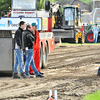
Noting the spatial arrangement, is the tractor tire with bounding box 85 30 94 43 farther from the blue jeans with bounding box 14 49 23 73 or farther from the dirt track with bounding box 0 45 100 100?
the blue jeans with bounding box 14 49 23 73

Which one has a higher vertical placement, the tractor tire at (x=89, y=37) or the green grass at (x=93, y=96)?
the green grass at (x=93, y=96)

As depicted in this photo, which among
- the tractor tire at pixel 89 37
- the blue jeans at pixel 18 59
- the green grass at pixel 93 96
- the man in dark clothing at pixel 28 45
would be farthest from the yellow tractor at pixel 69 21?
the green grass at pixel 93 96

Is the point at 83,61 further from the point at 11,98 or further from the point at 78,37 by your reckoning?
the point at 78,37

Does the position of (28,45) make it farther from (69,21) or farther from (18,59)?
(69,21)

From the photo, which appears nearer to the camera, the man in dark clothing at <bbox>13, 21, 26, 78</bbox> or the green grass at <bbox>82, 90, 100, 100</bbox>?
the green grass at <bbox>82, 90, 100, 100</bbox>

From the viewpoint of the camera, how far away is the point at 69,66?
14977 millimetres

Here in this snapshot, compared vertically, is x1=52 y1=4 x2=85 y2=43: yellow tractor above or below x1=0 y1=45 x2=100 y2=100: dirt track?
above

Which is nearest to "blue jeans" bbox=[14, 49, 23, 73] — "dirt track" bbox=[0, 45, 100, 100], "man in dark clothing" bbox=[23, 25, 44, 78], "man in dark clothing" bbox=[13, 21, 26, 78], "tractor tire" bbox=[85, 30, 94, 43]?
"man in dark clothing" bbox=[13, 21, 26, 78]

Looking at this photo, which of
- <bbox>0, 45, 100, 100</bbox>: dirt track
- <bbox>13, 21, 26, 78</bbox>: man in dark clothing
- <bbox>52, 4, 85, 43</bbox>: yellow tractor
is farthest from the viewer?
<bbox>52, 4, 85, 43</bbox>: yellow tractor

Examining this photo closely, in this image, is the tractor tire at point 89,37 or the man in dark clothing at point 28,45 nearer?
the man in dark clothing at point 28,45

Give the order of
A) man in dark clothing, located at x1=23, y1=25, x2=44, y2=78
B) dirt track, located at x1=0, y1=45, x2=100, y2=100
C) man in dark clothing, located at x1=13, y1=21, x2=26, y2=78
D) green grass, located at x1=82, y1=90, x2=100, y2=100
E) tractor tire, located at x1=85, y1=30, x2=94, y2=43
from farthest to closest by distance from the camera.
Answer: tractor tire, located at x1=85, y1=30, x2=94, y2=43 → man in dark clothing, located at x1=23, y1=25, x2=44, y2=78 → man in dark clothing, located at x1=13, y1=21, x2=26, y2=78 → dirt track, located at x1=0, y1=45, x2=100, y2=100 → green grass, located at x1=82, y1=90, x2=100, y2=100

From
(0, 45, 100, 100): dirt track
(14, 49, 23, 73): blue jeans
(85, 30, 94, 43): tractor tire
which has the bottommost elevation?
(85, 30, 94, 43): tractor tire

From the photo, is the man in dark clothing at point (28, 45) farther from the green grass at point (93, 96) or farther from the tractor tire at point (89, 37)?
the tractor tire at point (89, 37)

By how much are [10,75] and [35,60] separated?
110cm
